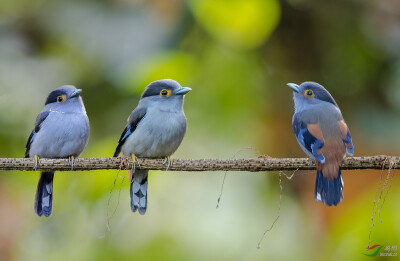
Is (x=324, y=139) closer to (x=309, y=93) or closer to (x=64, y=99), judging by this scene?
(x=309, y=93)

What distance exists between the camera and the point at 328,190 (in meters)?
2.90

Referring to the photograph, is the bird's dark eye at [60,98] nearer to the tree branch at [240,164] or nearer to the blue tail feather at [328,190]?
the tree branch at [240,164]

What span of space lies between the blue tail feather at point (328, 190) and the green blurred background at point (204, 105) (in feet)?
11.2

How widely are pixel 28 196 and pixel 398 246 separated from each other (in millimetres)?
3776

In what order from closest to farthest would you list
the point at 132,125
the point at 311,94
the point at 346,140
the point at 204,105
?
the point at 346,140 → the point at 311,94 → the point at 132,125 → the point at 204,105

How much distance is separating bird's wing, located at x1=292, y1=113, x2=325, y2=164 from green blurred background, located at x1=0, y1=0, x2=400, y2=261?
3.23 m

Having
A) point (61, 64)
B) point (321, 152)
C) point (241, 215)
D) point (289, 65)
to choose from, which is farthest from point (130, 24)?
point (321, 152)

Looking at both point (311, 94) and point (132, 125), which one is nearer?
point (311, 94)

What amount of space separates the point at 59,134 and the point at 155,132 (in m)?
0.57

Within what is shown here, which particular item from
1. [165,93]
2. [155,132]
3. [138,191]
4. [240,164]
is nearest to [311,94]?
[240,164]

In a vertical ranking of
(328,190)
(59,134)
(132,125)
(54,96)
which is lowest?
(328,190)

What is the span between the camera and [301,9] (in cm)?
834

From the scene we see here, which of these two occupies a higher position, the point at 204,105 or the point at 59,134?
the point at 204,105

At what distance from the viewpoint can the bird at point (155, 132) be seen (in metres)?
3.96
